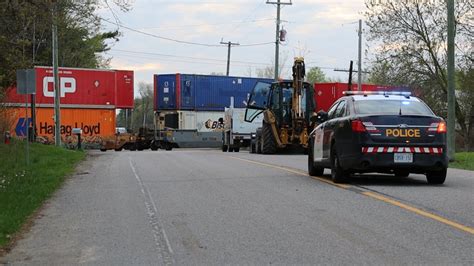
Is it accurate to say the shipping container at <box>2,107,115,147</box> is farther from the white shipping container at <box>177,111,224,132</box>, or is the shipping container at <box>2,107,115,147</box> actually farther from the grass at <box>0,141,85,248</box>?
the grass at <box>0,141,85,248</box>

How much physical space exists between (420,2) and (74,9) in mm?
26072

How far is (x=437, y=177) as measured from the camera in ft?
37.8

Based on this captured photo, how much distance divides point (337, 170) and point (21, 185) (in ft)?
21.4

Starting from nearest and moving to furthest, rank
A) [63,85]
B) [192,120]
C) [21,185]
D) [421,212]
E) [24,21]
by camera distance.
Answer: [421,212] → [21,185] → [24,21] → [63,85] → [192,120]

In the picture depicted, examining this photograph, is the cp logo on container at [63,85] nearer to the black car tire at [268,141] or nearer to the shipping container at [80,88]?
the shipping container at [80,88]

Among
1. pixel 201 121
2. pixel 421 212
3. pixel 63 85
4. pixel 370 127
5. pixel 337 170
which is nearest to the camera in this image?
pixel 421 212

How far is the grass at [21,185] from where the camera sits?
323 inches

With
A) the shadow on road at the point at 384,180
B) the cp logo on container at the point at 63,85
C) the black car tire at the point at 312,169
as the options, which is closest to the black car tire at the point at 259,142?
the black car tire at the point at 312,169

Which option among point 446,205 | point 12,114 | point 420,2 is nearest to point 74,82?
point 12,114

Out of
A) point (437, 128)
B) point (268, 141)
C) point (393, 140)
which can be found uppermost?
point (437, 128)

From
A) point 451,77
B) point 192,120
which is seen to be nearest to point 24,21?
point 451,77

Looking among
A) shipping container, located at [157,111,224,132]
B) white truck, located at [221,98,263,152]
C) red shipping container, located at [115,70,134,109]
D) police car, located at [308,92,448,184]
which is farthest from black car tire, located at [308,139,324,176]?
shipping container, located at [157,111,224,132]

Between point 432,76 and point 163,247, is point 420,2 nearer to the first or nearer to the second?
point 432,76

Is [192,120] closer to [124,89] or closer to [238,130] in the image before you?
[124,89]
